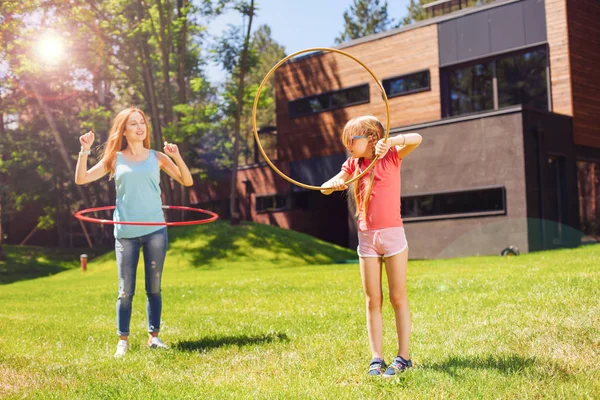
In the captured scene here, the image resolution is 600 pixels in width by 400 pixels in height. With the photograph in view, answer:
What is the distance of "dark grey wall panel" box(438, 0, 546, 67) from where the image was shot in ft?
85.5

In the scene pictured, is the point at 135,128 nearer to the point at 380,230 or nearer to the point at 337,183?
the point at 337,183

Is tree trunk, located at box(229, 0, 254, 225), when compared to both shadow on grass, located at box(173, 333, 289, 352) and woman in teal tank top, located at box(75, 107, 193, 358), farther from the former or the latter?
woman in teal tank top, located at box(75, 107, 193, 358)

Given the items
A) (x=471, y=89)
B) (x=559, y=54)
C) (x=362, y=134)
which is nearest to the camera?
(x=362, y=134)

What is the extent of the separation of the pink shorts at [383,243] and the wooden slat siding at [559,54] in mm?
22215

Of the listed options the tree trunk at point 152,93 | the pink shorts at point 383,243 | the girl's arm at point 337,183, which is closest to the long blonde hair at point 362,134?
the girl's arm at point 337,183

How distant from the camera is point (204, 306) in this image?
1153 centimetres

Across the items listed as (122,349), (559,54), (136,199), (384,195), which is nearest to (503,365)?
(384,195)

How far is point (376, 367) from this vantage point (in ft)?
18.2

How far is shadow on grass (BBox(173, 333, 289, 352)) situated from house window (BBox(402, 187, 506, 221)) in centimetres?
1837

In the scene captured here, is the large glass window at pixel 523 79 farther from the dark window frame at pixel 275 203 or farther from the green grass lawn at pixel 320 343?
the green grass lawn at pixel 320 343

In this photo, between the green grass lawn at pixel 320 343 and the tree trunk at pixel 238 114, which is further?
the tree trunk at pixel 238 114

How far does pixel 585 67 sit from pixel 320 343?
2262cm

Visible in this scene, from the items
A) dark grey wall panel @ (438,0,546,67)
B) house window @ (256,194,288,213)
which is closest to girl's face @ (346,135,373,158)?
dark grey wall panel @ (438,0,546,67)

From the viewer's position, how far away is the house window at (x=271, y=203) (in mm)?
35716
